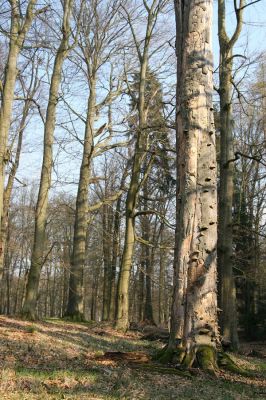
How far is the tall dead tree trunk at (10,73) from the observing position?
1200 cm

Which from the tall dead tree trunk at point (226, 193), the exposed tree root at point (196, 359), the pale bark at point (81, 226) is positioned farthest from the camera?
the pale bark at point (81, 226)

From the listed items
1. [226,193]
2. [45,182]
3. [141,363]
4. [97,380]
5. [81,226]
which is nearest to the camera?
[97,380]

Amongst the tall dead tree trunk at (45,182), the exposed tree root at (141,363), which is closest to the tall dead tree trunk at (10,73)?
the tall dead tree trunk at (45,182)

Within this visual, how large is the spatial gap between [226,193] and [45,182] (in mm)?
6573

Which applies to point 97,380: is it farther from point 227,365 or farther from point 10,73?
point 10,73

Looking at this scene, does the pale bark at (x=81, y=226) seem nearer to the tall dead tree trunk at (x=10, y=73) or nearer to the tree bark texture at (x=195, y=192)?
the tall dead tree trunk at (x=10, y=73)

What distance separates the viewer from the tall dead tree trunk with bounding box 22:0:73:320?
48.0 feet

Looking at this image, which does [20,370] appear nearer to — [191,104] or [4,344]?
[4,344]

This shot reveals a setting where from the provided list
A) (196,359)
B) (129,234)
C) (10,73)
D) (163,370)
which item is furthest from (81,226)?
(163,370)

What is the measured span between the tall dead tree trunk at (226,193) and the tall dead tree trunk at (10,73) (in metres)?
5.60

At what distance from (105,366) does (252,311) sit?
2282 centimetres

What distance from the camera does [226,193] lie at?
12.6m

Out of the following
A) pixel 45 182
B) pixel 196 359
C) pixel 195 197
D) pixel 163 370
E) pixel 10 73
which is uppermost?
pixel 10 73

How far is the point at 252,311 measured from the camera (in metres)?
27.4
